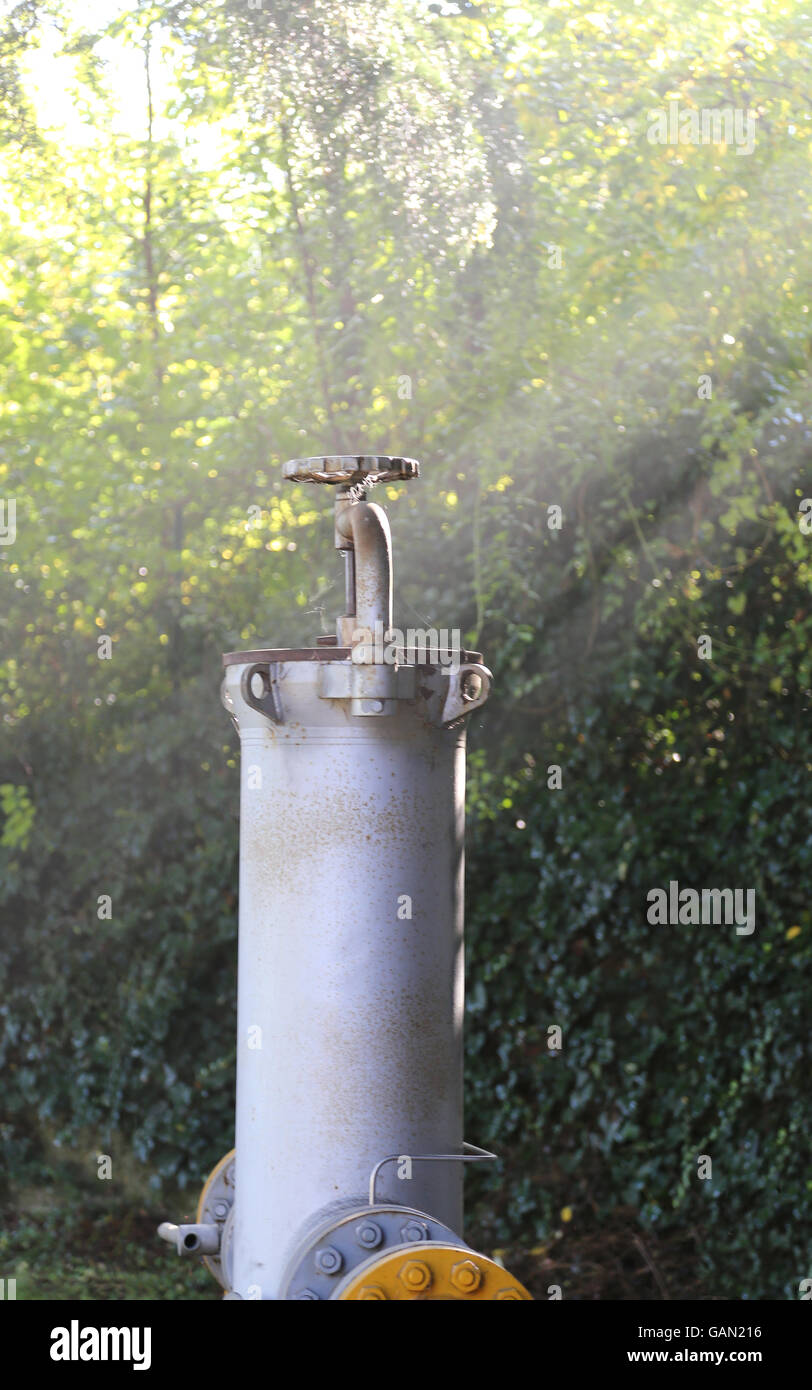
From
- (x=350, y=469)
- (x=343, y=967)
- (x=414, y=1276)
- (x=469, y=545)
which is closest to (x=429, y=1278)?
(x=414, y=1276)

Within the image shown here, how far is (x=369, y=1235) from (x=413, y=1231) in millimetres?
89

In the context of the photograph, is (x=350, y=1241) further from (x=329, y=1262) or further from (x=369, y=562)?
(x=369, y=562)

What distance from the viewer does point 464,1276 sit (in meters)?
2.53

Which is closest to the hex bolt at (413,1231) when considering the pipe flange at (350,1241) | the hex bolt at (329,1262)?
the pipe flange at (350,1241)

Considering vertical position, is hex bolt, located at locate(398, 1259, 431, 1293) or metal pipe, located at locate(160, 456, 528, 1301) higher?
metal pipe, located at locate(160, 456, 528, 1301)

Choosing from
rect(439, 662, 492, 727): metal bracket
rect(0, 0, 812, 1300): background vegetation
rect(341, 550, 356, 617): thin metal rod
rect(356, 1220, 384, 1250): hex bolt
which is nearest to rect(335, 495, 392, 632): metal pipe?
rect(341, 550, 356, 617): thin metal rod

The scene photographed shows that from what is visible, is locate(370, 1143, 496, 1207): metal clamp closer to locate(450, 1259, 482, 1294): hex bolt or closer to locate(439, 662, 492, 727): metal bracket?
locate(450, 1259, 482, 1294): hex bolt

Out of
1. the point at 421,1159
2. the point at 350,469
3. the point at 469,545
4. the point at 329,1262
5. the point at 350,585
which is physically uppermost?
the point at 469,545

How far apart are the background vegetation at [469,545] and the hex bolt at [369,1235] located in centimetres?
258

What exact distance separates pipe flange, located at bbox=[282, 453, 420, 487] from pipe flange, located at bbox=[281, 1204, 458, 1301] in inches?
60.5

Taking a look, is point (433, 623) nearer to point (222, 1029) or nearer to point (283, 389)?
point (283, 389)

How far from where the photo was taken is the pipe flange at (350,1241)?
2.64 m

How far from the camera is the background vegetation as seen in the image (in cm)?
506
